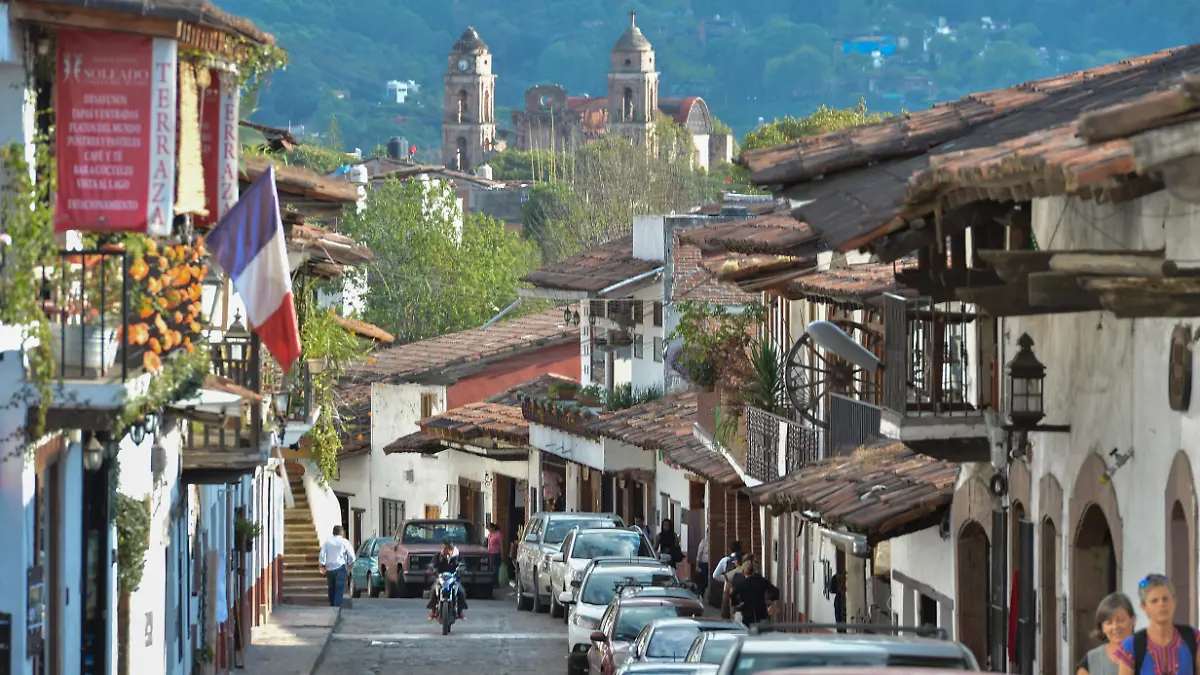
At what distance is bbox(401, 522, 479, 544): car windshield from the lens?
45156 mm

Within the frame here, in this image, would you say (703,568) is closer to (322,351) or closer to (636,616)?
(322,351)

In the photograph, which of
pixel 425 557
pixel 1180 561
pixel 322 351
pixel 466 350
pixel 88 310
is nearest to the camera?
pixel 1180 561

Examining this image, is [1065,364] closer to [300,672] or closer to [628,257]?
[300,672]

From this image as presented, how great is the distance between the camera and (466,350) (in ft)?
209

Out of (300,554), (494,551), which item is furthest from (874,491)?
(300,554)

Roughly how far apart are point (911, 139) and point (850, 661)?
7273 millimetres

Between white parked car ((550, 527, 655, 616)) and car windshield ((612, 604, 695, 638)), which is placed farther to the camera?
white parked car ((550, 527, 655, 616))

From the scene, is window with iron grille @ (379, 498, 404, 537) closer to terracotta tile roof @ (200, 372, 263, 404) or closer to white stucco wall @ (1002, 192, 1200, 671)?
terracotta tile roof @ (200, 372, 263, 404)

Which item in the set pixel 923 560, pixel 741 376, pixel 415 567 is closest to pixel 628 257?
pixel 415 567

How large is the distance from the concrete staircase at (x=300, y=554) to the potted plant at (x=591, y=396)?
626 cm

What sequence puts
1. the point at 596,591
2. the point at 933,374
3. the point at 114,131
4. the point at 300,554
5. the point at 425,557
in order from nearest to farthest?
the point at 114,131, the point at 933,374, the point at 596,591, the point at 425,557, the point at 300,554

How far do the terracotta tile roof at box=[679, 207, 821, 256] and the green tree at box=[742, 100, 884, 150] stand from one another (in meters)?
26.8

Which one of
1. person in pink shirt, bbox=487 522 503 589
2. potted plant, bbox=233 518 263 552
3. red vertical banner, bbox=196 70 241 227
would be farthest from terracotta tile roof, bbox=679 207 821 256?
person in pink shirt, bbox=487 522 503 589

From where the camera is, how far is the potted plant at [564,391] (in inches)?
1921
